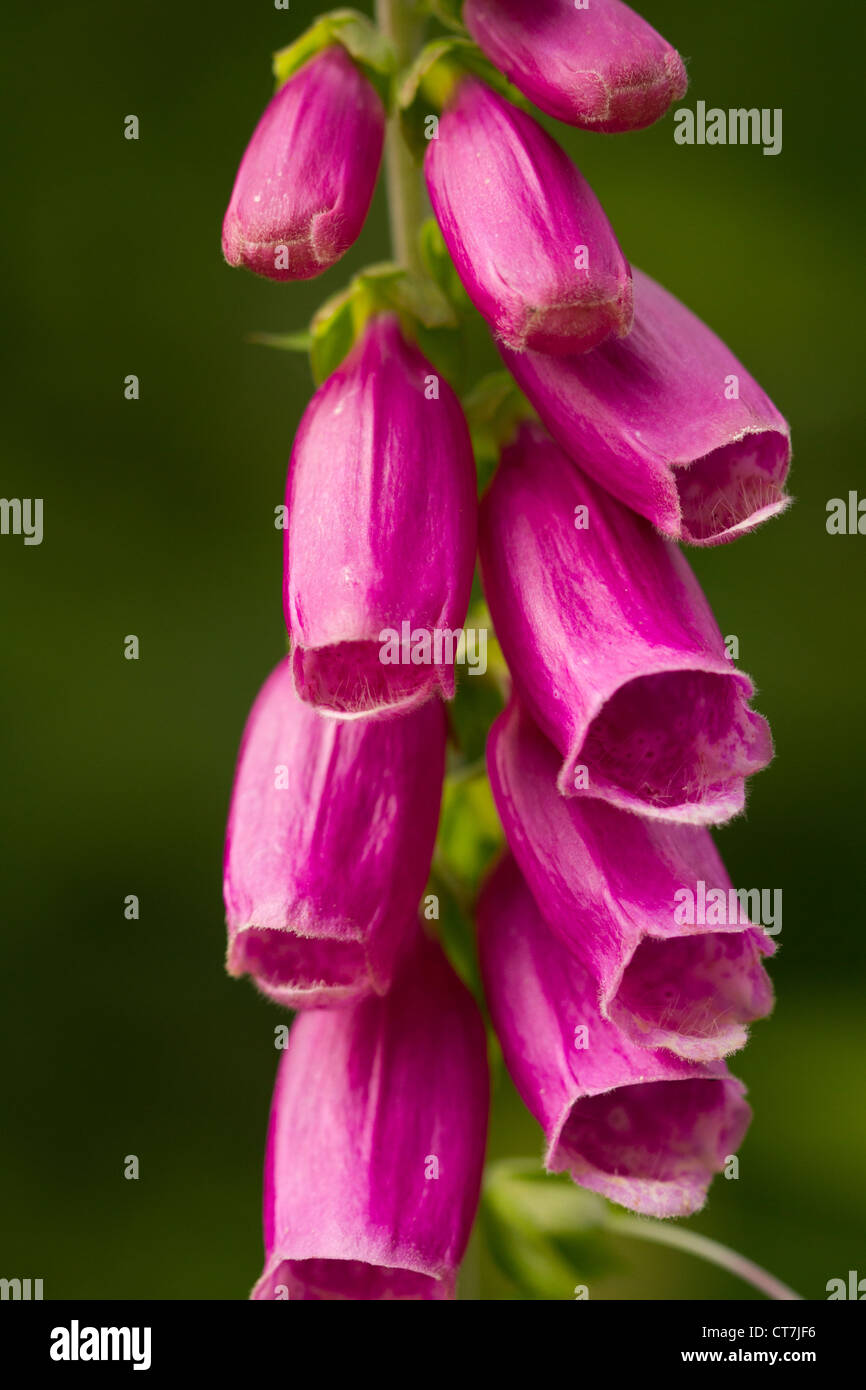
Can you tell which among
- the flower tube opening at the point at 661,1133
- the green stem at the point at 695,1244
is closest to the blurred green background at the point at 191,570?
the green stem at the point at 695,1244

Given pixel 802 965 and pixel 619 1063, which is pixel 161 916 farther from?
pixel 619 1063

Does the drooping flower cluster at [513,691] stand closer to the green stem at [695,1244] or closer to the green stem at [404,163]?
the green stem at [404,163]

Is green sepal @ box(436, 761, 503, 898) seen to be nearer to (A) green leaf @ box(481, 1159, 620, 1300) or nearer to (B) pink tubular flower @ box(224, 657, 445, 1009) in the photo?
(B) pink tubular flower @ box(224, 657, 445, 1009)

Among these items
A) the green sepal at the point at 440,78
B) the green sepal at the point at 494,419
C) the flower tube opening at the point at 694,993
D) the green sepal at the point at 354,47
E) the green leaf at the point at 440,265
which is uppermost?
the green sepal at the point at 354,47

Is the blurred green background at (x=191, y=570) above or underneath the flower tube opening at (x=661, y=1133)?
above

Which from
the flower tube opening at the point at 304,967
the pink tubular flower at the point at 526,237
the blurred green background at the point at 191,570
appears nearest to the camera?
the pink tubular flower at the point at 526,237

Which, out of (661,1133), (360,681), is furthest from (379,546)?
(661,1133)
